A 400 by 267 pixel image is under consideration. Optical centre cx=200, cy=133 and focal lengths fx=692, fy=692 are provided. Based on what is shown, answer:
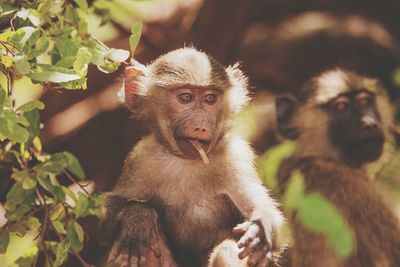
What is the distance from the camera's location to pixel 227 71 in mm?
4395

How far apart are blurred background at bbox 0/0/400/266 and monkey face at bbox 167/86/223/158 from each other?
4.11 ft

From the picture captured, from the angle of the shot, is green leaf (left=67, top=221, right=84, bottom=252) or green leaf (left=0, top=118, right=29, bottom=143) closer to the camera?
green leaf (left=0, top=118, right=29, bottom=143)

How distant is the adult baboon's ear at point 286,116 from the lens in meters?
6.29

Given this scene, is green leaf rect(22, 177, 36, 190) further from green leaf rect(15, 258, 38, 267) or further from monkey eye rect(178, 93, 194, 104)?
monkey eye rect(178, 93, 194, 104)

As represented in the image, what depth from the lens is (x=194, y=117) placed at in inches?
153

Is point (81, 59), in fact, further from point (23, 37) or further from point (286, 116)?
point (286, 116)

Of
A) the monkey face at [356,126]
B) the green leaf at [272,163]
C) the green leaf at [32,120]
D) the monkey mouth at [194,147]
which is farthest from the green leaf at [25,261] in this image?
the monkey face at [356,126]

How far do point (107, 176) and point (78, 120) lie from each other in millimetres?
615

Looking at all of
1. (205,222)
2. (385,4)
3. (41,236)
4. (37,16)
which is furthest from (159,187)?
(385,4)

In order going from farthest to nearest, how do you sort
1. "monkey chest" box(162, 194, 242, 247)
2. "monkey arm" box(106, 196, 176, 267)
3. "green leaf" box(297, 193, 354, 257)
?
1. "green leaf" box(297, 193, 354, 257)
2. "monkey chest" box(162, 194, 242, 247)
3. "monkey arm" box(106, 196, 176, 267)

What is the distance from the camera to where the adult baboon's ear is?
6293 millimetres

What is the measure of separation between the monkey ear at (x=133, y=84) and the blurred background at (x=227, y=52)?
2.78 feet

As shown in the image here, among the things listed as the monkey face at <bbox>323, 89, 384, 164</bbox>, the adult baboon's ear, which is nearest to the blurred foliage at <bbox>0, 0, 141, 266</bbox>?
the monkey face at <bbox>323, 89, 384, 164</bbox>

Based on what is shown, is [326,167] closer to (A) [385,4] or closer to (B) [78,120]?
(B) [78,120]
